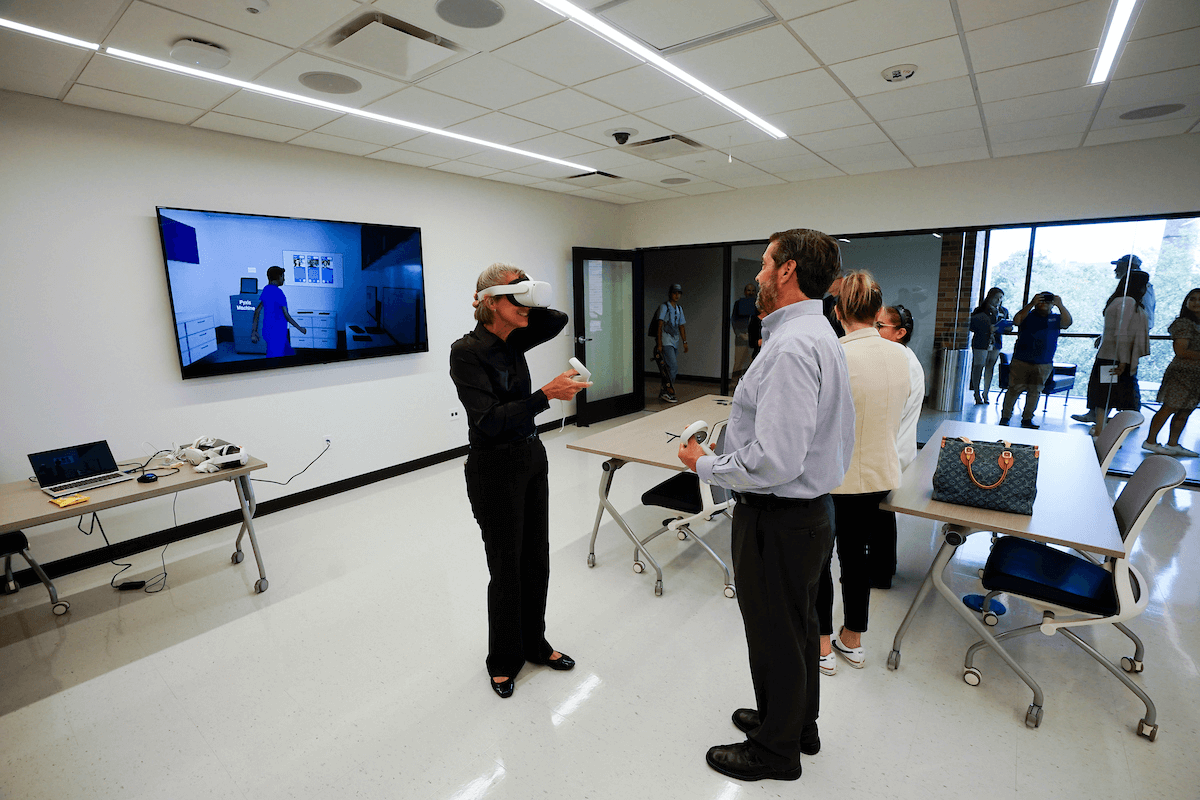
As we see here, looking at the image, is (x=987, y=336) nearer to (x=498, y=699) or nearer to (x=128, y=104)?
(x=498, y=699)

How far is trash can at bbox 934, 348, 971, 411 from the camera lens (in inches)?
211

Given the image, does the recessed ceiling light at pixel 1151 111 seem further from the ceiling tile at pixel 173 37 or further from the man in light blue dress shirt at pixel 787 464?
the ceiling tile at pixel 173 37

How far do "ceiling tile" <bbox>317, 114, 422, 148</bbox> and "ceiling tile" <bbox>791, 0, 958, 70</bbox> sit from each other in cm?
257

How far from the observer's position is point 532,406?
1.91 metres

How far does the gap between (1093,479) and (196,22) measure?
4.19m

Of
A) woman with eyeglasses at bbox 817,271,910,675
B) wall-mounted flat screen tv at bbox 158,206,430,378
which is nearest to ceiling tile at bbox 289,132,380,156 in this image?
wall-mounted flat screen tv at bbox 158,206,430,378

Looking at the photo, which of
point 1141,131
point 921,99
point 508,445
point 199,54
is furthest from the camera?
point 1141,131

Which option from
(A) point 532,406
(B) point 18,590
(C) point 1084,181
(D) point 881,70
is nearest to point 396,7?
(A) point 532,406

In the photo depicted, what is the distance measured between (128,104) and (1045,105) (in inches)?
213

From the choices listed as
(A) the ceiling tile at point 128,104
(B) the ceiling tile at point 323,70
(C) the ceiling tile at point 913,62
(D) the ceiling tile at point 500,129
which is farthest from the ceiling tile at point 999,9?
(A) the ceiling tile at point 128,104

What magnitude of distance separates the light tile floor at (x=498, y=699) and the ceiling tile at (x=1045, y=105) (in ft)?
8.96

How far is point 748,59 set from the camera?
266 cm

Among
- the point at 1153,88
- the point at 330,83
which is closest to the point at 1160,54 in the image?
the point at 1153,88

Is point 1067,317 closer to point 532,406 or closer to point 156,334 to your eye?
point 532,406
